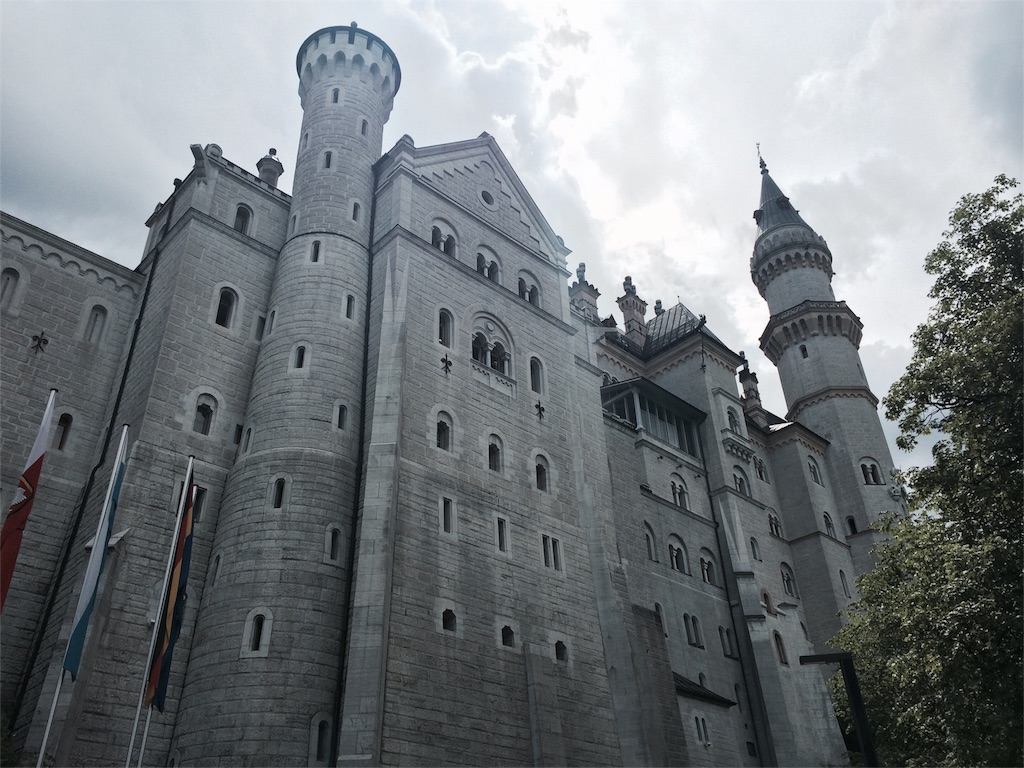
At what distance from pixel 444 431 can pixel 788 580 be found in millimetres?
26131

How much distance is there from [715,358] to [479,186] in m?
18.1

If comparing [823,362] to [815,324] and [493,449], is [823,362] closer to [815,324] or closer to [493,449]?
[815,324]

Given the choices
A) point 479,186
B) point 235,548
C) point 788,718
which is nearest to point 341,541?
point 235,548

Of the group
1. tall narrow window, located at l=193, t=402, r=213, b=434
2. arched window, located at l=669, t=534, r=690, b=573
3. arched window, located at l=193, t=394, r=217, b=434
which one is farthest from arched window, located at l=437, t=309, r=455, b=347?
arched window, located at l=669, t=534, r=690, b=573

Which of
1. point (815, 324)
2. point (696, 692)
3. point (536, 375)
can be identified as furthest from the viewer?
point (815, 324)

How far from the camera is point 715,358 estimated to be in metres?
48.3

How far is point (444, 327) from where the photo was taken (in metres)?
31.5

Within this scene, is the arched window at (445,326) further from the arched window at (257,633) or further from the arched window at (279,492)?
the arched window at (257,633)

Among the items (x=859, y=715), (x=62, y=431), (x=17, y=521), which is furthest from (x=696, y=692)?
(x=17, y=521)

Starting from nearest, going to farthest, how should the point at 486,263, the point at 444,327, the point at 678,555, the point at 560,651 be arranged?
1. the point at 560,651
2. the point at 444,327
3. the point at 486,263
4. the point at 678,555

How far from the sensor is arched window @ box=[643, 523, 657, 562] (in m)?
37.0

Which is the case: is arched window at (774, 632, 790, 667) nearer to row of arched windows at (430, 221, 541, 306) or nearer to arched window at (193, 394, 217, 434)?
row of arched windows at (430, 221, 541, 306)

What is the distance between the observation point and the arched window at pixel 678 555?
38062 mm

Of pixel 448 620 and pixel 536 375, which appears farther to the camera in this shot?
pixel 536 375
